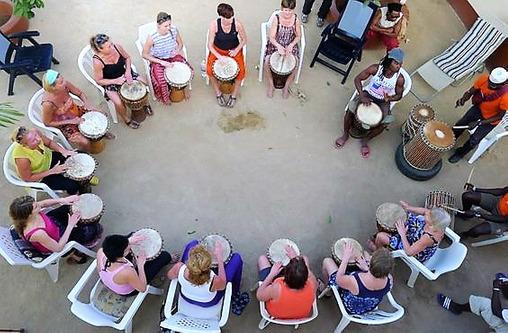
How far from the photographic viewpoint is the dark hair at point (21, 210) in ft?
13.2

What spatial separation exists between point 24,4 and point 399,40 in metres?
4.56

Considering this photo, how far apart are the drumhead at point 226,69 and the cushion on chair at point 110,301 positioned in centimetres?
262

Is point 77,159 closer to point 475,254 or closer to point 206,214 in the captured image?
point 206,214

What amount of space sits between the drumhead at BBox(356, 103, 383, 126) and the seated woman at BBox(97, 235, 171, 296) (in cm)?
274

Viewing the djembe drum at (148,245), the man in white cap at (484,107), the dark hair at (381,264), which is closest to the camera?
the dark hair at (381,264)

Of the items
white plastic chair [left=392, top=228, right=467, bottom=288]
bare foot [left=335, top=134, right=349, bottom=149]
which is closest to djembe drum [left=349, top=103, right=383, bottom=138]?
bare foot [left=335, top=134, right=349, bottom=149]

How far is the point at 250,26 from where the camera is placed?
6.79 meters

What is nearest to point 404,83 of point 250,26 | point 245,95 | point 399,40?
point 399,40

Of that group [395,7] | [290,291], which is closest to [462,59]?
[395,7]

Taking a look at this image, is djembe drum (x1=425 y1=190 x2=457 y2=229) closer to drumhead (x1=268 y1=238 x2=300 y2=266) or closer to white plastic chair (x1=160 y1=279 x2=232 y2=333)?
drumhead (x1=268 y1=238 x2=300 y2=266)

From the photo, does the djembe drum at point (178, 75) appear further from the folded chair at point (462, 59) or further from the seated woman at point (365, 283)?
the folded chair at point (462, 59)

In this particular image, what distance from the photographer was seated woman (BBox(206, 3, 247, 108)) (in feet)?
18.2

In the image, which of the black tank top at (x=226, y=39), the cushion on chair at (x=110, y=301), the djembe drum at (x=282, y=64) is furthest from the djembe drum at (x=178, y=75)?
the cushion on chair at (x=110, y=301)

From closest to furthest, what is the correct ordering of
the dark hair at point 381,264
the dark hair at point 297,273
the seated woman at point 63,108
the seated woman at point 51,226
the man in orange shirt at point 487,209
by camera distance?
the dark hair at point 297,273 → the dark hair at point 381,264 → the seated woman at point 51,226 → the seated woman at point 63,108 → the man in orange shirt at point 487,209
